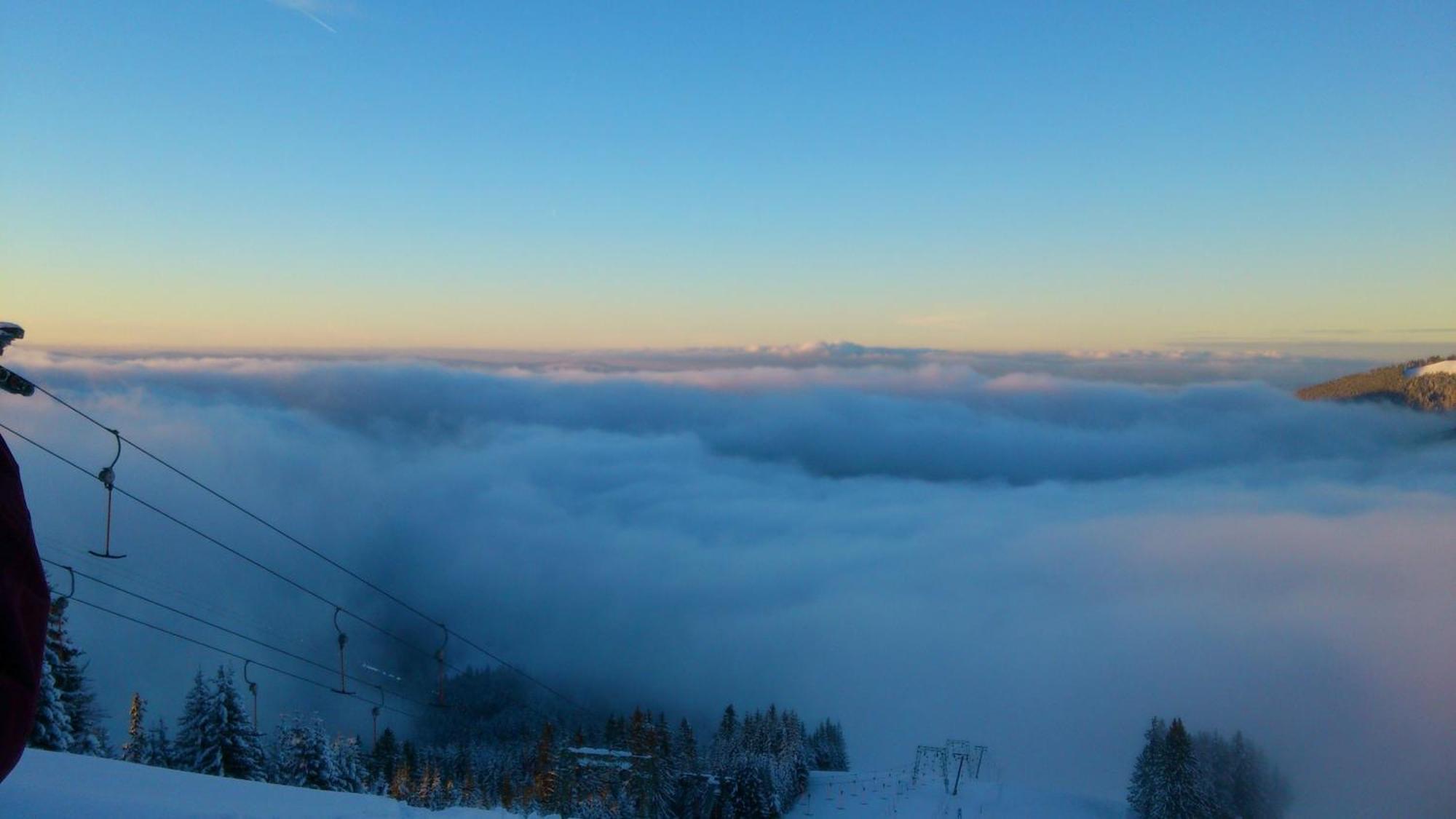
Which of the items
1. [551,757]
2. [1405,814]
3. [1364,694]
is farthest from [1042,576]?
[551,757]

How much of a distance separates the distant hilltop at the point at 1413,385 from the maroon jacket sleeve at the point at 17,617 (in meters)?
156

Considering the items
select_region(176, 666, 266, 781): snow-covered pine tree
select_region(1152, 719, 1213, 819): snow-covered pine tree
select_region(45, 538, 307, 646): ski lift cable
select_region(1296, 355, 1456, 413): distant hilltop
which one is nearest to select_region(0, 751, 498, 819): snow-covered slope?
select_region(176, 666, 266, 781): snow-covered pine tree

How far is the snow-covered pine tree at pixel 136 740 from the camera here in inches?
792

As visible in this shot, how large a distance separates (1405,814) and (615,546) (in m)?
123

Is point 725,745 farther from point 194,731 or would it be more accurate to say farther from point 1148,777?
point 194,731

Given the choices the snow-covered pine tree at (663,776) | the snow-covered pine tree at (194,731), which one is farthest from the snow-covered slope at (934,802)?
the snow-covered pine tree at (194,731)

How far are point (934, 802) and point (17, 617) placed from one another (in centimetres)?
3571

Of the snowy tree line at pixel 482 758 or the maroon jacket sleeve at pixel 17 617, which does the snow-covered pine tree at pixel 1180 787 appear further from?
the maroon jacket sleeve at pixel 17 617

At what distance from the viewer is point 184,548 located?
10062 cm

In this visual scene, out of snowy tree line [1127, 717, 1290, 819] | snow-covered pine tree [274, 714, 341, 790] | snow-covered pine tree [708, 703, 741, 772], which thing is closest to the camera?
snow-covered pine tree [274, 714, 341, 790]

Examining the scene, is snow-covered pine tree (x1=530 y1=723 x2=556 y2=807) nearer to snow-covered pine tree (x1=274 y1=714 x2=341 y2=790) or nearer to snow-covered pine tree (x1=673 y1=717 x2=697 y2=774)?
snow-covered pine tree (x1=673 y1=717 x2=697 y2=774)

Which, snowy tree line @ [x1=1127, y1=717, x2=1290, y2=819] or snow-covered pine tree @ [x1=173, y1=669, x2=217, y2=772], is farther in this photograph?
snowy tree line @ [x1=1127, y1=717, x2=1290, y2=819]

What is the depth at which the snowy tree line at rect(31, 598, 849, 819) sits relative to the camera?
19859mm

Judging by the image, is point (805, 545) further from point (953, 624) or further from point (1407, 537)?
point (1407, 537)
